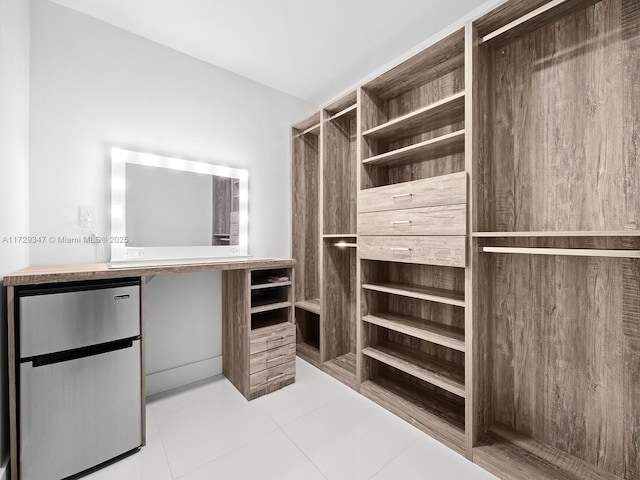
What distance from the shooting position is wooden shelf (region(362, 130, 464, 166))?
5.43ft

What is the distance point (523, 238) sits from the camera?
5.22 ft

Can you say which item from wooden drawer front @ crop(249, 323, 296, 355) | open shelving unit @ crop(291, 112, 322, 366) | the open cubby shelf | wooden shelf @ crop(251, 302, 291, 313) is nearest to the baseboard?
the open cubby shelf

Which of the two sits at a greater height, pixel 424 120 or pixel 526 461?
pixel 424 120

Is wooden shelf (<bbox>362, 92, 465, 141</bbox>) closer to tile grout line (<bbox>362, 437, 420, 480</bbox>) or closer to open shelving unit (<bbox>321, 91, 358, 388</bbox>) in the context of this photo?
open shelving unit (<bbox>321, 91, 358, 388</bbox>)

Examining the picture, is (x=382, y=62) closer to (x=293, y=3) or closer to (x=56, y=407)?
(x=293, y=3)

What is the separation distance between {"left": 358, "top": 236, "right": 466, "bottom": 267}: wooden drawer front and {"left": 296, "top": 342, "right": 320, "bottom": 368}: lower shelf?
1.10m

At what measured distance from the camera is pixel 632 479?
49.9 inches

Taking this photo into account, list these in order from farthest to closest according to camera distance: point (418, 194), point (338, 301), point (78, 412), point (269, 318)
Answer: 1. point (338, 301)
2. point (269, 318)
3. point (418, 194)
4. point (78, 412)

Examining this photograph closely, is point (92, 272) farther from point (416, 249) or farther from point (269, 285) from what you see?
point (416, 249)

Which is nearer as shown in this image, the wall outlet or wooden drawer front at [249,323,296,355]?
the wall outlet

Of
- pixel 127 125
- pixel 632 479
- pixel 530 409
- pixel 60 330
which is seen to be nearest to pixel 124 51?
pixel 127 125

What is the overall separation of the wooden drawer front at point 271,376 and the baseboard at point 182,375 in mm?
552

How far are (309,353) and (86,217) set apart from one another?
6.65 ft

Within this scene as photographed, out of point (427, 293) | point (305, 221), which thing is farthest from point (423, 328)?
point (305, 221)
